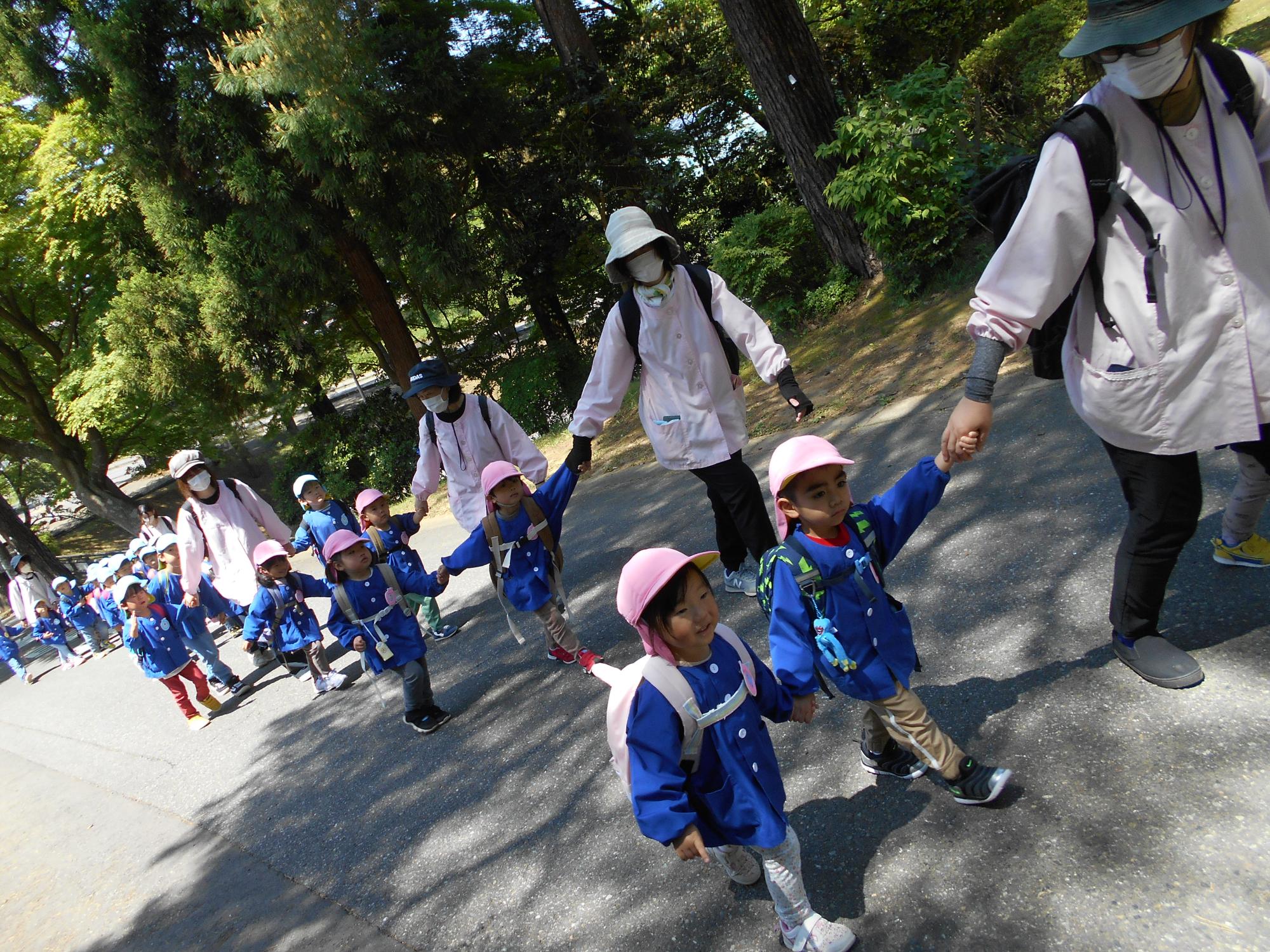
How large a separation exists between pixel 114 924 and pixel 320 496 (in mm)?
3659

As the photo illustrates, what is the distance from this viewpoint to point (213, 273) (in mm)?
12328

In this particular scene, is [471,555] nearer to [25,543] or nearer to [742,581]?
[742,581]

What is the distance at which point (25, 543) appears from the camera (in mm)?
18734

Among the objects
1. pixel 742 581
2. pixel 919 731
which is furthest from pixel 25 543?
pixel 919 731

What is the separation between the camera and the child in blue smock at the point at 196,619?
7582mm

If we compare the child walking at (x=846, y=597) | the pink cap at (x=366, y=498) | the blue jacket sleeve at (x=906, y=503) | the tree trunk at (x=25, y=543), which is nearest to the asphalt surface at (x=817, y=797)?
the child walking at (x=846, y=597)

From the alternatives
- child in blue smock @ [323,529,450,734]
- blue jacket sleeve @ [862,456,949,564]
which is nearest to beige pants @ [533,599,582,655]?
child in blue smock @ [323,529,450,734]

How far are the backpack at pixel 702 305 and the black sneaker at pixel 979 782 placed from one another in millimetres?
2401

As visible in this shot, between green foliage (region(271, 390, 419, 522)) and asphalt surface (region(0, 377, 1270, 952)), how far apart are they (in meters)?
7.35

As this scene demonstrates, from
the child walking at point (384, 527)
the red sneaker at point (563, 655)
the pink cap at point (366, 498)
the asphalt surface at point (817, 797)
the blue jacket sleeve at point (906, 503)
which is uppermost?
the pink cap at point (366, 498)

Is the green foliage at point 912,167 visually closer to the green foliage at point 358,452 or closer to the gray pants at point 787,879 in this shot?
the gray pants at point 787,879

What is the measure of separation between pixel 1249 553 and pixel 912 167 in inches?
233

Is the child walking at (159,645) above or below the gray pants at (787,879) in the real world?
above

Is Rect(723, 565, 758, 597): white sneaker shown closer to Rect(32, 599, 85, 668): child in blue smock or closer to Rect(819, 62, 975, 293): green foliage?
Rect(819, 62, 975, 293): green foliage
